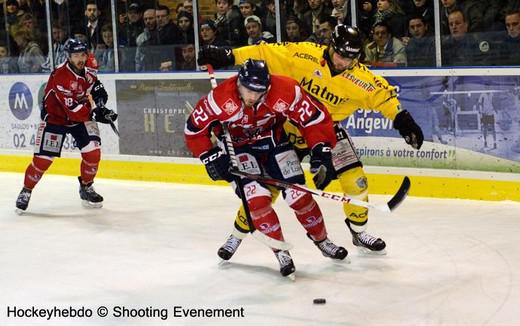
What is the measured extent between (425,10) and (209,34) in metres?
2.00

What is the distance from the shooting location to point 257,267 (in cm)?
502

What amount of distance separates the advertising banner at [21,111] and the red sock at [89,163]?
1.68 metres

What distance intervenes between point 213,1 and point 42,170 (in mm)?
2083

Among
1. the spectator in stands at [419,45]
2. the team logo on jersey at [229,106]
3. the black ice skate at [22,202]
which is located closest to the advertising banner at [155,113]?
the black ice skate at [22,202]

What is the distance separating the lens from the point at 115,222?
6508 millimetres

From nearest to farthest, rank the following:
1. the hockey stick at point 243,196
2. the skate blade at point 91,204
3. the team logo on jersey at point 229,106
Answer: the team logo on jersey at point 229,106 < the hockey stick at point 243,196 < the skate blade at point 91,204

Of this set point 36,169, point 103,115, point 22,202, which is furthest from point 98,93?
point 22,202

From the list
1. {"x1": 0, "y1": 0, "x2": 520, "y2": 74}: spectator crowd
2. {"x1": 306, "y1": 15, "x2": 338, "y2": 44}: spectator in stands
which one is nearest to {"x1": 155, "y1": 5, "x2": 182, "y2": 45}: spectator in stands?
{"x1": 0, "y1": 0, "x2": 520, "y2": 74}: spectator crowd

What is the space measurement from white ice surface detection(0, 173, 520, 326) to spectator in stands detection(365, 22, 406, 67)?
991 millimetres

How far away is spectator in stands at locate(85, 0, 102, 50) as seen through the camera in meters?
8.93

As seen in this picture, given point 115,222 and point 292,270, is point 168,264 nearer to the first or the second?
point 292,270

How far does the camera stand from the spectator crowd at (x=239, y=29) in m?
6.63

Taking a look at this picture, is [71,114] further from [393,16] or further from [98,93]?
[393,16]

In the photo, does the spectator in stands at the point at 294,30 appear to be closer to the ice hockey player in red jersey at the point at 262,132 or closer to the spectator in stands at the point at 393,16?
the spectator in stands at the point at 393,16
